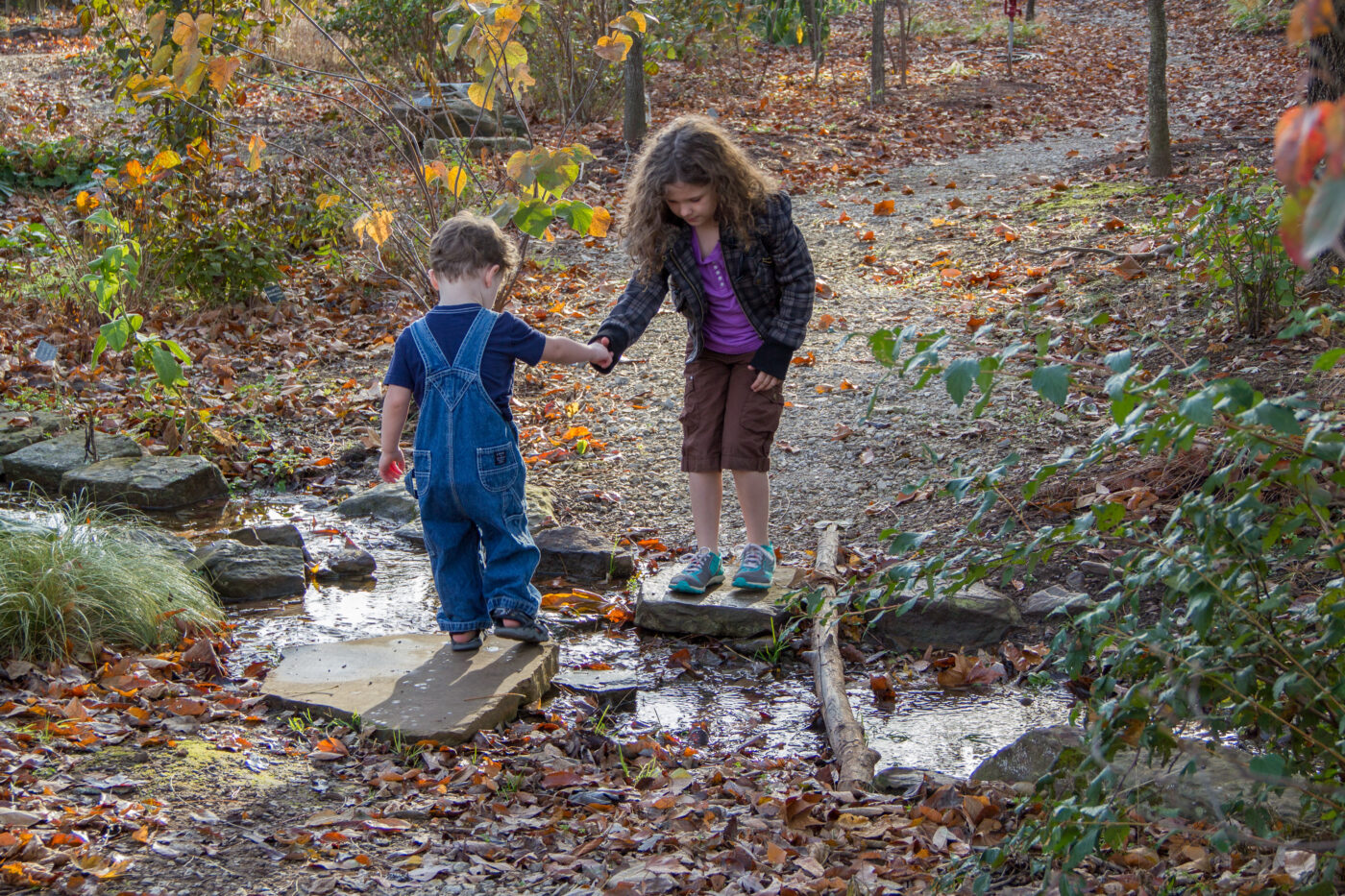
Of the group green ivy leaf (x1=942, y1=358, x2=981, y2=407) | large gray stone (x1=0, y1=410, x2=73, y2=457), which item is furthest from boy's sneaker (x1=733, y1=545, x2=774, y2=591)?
large gray stone (x1=0, y1=410, x2=73, y2=457)

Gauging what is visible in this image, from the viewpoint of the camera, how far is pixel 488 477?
3402mm

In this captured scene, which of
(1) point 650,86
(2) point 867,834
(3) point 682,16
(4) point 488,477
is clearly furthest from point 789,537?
(1) point 650,86

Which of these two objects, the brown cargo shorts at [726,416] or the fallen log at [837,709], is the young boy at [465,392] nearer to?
the brown cargo shorts at [726,416]

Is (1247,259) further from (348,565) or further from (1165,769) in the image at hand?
(348,565)

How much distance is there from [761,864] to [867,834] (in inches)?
11.9

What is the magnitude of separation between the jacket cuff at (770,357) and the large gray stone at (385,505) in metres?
2.13

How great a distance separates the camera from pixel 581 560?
15.0 feet

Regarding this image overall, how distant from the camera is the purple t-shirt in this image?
148 inches

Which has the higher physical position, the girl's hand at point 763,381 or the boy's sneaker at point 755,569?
the girl's hand at point 763,381

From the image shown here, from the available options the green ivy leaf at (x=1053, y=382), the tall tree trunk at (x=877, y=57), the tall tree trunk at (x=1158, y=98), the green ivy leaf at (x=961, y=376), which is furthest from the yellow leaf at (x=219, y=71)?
the tall tree trunk at (x=877, y=57)

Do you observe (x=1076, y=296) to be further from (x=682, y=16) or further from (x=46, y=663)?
(x=682, y=16)

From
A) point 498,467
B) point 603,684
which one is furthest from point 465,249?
point 603,684

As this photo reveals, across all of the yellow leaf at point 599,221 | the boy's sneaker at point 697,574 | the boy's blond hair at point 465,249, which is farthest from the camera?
the yellow leaf at point 599,221

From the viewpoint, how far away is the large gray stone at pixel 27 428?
5.46 m
